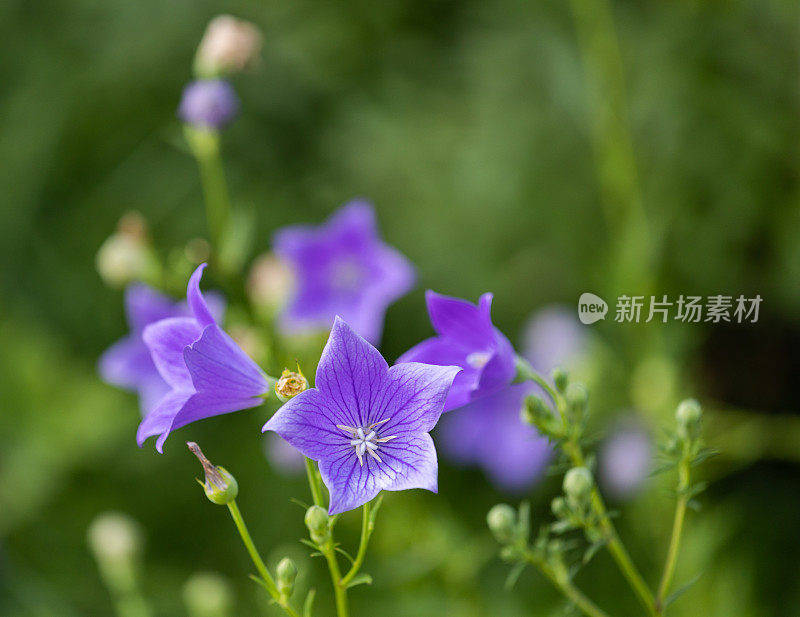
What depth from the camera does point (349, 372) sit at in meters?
1.39

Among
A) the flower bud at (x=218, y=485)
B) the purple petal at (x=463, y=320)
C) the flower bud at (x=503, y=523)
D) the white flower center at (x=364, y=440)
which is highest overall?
the purple petal at (x=463, y=320)

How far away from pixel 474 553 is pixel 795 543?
4.65 ft

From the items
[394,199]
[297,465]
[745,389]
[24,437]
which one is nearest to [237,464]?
[297,465]

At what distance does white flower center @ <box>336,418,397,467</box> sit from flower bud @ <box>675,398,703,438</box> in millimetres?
476

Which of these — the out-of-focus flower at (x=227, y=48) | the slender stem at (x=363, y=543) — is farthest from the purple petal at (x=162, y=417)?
the out-of-focus flower at (x=227, y=48)

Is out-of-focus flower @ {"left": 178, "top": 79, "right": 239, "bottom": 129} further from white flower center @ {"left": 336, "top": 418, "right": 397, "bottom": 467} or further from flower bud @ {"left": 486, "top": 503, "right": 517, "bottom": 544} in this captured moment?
flower bud @ {"left": 486, "top": 503, "right": 517, "bottom": 544}

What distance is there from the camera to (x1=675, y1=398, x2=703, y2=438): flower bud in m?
1.43

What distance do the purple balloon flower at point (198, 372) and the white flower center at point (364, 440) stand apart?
180mm

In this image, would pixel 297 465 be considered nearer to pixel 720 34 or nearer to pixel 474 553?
pixel 474 553

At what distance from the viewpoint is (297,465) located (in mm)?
2926

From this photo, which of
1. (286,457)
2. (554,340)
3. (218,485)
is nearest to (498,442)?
(554,340)

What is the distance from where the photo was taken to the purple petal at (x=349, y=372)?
135 cm

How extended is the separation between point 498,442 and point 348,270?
856mm

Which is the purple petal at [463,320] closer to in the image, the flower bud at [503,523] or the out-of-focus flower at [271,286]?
the flower bud at [503,523]
